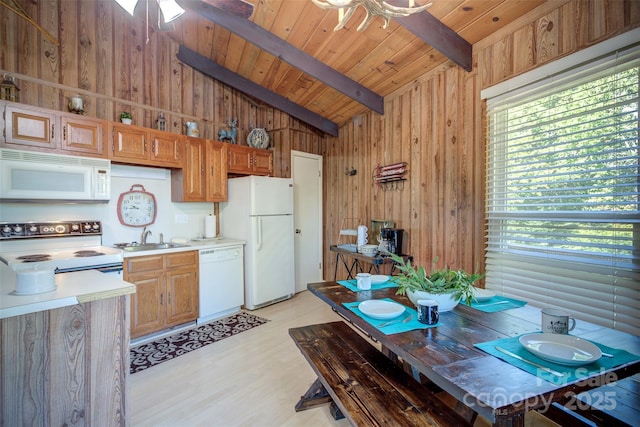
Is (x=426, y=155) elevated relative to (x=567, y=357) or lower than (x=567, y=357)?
elevated

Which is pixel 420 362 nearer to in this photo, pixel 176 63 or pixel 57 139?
pixel 57 139

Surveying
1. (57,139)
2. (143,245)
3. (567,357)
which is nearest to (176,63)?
(57,139)

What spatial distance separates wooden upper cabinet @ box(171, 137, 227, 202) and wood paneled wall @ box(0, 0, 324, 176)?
474mm

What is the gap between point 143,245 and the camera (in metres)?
3.24

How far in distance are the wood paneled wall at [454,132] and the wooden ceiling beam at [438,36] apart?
0.11 meters

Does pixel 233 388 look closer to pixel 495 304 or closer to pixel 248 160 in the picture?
pixel 495 304

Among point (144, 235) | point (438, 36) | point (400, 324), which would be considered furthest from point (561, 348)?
point (144, 235)

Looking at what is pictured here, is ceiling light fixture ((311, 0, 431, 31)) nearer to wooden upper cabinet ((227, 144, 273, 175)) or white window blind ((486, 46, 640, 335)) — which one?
white window blind ((486, 46, 640, 335))

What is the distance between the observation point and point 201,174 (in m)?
3.54

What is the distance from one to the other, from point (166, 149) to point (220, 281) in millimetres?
1630

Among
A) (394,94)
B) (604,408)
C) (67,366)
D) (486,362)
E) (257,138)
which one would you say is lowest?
(604,408)

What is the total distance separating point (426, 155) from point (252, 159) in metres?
2.29

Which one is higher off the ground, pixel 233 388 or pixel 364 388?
pixel 364 388

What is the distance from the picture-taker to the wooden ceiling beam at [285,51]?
2.63m
